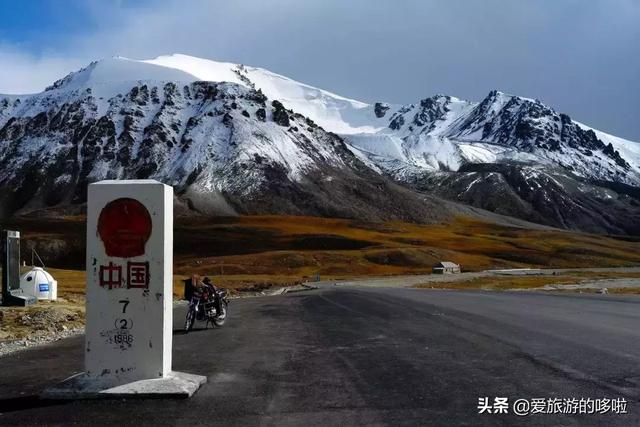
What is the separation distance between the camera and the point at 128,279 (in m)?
9.66

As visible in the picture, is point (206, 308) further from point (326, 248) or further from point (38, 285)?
point (326, 248)

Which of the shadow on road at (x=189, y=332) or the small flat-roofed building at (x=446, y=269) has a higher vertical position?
the shadow on road at (x=189, y=332)

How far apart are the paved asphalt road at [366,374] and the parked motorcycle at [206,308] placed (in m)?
1.01

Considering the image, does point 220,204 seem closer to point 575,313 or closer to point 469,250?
point 469,250

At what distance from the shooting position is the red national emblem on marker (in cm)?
966

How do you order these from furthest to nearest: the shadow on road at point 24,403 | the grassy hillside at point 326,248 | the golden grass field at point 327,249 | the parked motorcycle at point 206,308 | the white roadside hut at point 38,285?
the grassy hillside at point 326,248, the golden grass field at point 327,249, the white roadside hut at point 38,285, the parked motorcycle at point 206,308, the shadow on road at point 24,403

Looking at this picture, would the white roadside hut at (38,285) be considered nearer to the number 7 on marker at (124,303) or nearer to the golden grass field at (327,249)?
the number 7 on marker at (124,303)

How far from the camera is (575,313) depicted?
23906mm

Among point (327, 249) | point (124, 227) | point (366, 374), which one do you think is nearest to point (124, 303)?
point (124, 227)

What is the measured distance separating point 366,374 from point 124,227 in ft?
14.5

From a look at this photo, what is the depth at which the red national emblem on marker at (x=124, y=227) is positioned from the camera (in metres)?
9.66

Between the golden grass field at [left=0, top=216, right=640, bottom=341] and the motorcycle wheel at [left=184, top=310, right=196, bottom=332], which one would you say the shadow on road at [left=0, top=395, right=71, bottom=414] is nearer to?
the motorcycle wheel at [left=184, top=310, right=196, bottom=332]

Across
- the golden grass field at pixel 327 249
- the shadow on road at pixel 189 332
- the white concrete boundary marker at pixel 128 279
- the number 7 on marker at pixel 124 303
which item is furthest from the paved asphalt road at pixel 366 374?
the golden grass field at pixel 327 249

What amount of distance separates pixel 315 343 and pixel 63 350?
565 cm
